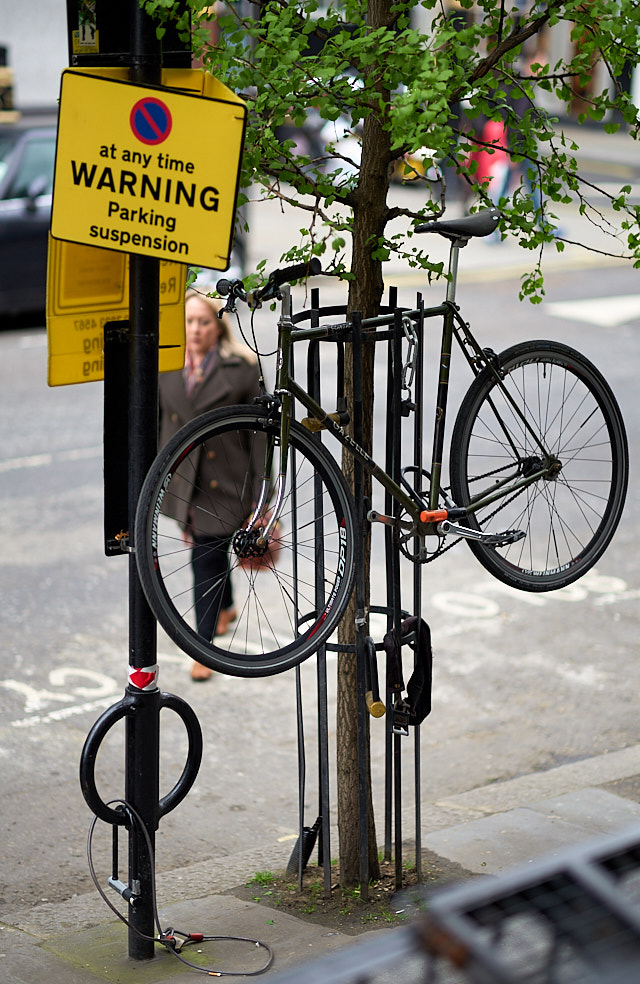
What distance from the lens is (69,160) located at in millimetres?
3996

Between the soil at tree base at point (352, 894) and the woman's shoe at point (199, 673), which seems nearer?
the soil at tree base at point (352, 894)

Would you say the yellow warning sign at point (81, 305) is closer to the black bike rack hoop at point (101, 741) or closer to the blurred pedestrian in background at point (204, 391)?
the black bike rack hoop at point (101, 741)

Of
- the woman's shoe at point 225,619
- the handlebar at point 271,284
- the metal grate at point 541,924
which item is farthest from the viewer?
the woman's shoe at point 225,619

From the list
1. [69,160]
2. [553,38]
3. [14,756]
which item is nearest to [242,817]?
[14,756]

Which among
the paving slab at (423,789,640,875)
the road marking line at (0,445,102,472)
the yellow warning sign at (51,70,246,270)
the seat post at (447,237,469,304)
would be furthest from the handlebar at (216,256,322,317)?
the road marking line at (0,445,102,472)

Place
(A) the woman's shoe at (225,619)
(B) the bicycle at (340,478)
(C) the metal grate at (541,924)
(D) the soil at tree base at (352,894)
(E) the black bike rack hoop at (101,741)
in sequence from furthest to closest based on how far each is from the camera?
(A) the woman's shoe at (225,619), (D) the soil at tree base at (352,894), (E) the black bike rack hoop at (101,741), (B) the bicycle at (340,478), (C) the metal grate at (541,924)

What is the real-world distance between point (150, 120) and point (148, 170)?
0.48ft

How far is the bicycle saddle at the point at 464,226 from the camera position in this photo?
4.40 m

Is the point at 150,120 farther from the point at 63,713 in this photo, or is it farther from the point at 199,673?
the point at 199,673

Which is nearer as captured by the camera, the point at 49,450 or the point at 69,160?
the point at 69,160

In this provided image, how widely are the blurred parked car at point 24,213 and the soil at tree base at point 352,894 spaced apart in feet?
34.5

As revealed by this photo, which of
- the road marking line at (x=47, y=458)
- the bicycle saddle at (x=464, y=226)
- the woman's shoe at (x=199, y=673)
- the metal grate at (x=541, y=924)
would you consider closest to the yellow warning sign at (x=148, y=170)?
the bicycle saddle at (x=464, y=226)

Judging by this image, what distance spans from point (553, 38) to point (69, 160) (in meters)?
34.3

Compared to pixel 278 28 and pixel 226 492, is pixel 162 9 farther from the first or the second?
pixel 226 492
